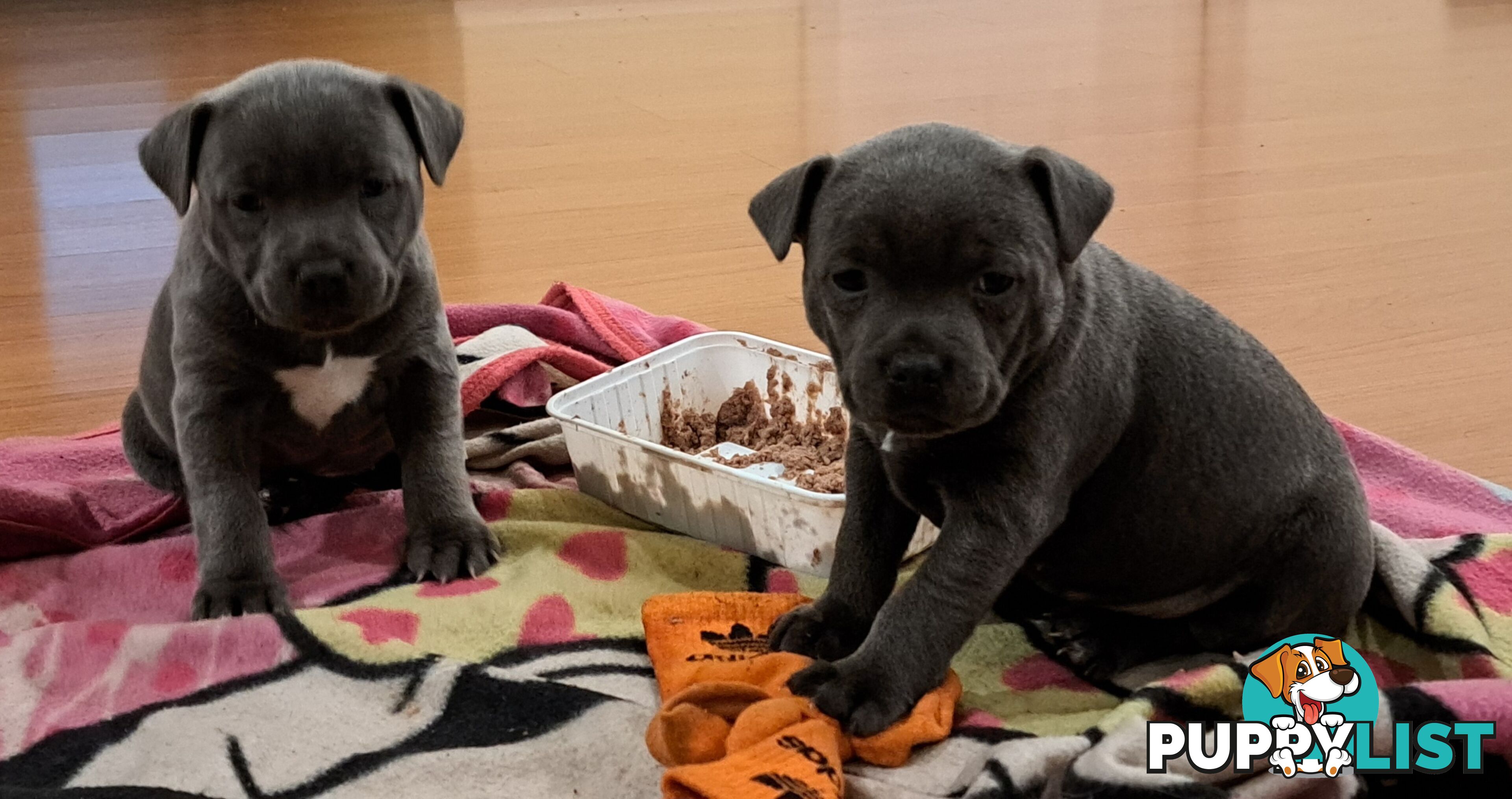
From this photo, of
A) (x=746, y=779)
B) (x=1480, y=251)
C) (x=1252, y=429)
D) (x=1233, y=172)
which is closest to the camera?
(x=746, y=779)

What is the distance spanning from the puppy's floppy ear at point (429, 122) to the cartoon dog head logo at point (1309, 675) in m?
1.50

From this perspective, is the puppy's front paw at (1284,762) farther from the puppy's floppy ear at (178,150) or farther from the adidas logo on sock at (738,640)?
the puppy's floppy ear at (178,150)

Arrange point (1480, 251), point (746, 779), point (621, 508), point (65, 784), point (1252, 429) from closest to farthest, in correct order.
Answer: point (746, 779)
point (65, 784)
point (1252, 429)
point (621, 508)
point (1480, 251)

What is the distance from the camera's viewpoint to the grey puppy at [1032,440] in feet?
6.18

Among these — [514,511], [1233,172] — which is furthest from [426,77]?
[514,511]

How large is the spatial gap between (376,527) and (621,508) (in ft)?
1.49

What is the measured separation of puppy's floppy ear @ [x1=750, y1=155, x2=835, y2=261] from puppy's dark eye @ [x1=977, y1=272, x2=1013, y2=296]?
0.26 m

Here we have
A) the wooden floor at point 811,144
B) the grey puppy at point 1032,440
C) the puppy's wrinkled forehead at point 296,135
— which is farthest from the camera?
the wooden floor at point 811,144

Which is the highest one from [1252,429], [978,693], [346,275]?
[346,275]

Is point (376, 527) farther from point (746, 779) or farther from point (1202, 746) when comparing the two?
point (1202, 746)

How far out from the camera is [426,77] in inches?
248

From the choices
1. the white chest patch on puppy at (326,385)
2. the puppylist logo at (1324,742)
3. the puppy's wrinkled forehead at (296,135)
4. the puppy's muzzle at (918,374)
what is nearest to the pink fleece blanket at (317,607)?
the puppylist logo at (1324,742)

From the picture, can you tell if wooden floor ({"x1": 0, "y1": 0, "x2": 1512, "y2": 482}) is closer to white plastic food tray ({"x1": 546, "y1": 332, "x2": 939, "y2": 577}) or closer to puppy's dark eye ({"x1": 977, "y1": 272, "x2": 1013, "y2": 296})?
white plastic food tray ({"x1": 546, "y1": 332, "x2": 939, "y2": 577})

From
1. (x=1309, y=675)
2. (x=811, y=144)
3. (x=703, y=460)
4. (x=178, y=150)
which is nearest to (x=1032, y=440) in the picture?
(x=1309, y=675)
